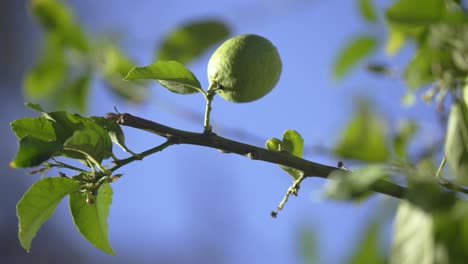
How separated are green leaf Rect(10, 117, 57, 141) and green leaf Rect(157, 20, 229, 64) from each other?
0.63 meters

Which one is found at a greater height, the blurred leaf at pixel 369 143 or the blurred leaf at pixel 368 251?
the blurred leaf at pixel 369 143

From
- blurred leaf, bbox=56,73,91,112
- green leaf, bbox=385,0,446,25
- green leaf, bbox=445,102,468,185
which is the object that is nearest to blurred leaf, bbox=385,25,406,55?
green leaf, bbox=385,0,446,25

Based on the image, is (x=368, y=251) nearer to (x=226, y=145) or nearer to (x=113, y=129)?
(x=226, y=145)

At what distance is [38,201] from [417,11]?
1.80 feet

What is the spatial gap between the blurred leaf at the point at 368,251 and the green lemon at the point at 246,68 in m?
0.39

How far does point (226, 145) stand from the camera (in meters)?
0.75

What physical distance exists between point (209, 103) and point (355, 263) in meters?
0.42

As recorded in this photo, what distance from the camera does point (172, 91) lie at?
0.88 m

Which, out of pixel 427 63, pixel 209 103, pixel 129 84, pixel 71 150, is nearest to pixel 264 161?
pixel 209 103

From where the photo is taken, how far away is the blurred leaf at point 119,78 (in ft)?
5.40

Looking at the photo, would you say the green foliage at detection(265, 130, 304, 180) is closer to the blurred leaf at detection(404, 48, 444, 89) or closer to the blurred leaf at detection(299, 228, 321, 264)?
the blurred leaf at detection(404, 48, 444, 89)

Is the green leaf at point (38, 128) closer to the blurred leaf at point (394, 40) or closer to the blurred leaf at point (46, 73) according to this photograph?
the blurred leaf at point (394, 40)

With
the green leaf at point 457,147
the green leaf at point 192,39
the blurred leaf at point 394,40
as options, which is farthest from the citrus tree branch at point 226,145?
the green leaf at point 192,39

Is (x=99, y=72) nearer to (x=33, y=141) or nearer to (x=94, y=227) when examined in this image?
(x=94, y=227)
